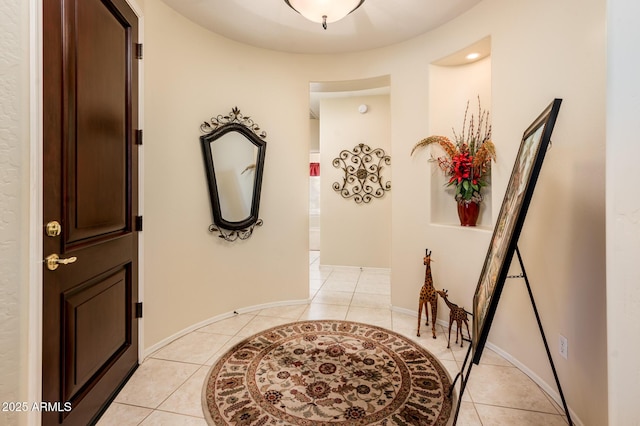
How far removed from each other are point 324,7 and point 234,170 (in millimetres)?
1689

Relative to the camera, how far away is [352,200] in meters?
5.22

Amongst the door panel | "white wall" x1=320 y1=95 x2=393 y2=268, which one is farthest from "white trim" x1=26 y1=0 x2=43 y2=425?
"white wall" x1=320 y1=95 x2=393 y2=268

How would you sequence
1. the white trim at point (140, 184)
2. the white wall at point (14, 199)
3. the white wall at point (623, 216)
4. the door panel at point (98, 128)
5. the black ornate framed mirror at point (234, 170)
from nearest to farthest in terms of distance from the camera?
1. the white wall at point (623, 216)
2. the white wall at point (14, 199)
3. the door panel at point (98, 128)
4. the white trim at point (140, 184)
5. the black ornate framed mirror at point (234, 170)

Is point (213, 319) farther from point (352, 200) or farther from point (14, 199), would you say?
point (352, 200)

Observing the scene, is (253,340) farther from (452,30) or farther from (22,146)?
(452,30)

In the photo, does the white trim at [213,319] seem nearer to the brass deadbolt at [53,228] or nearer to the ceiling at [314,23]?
the brass deadbolt at [53,228]

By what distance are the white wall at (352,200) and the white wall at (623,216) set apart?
433cm

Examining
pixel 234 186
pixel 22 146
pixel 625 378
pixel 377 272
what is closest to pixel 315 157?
pixel 377 272

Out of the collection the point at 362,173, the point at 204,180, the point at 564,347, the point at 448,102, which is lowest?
the point at 564,347

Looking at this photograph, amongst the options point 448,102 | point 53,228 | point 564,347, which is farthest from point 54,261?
point 448,102

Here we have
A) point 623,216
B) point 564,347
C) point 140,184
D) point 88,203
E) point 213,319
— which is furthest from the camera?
point 213,319

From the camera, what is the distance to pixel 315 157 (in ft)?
22.4

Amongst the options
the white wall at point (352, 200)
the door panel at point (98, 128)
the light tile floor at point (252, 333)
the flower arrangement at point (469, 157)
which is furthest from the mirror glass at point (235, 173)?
the white wall at point (352, 200)

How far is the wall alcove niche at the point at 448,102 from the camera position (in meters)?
2.84
